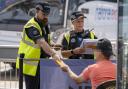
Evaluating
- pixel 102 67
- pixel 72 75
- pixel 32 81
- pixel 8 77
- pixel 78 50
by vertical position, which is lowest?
pixel 8 77

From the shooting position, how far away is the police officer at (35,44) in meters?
7.00

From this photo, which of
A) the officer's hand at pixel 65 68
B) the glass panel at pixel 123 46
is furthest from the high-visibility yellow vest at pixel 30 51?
the glass panel at pixel 123 46

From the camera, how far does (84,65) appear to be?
6.53 m

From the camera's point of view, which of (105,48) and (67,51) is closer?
(105,48)

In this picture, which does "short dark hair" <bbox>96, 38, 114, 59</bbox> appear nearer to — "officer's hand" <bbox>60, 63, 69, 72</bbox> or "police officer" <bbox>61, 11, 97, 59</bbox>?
"officer's hand" <bbox>60, 63, 69, 72</bbox>

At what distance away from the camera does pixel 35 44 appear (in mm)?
7156

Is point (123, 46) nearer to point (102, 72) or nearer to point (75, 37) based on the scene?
point (102, 72)

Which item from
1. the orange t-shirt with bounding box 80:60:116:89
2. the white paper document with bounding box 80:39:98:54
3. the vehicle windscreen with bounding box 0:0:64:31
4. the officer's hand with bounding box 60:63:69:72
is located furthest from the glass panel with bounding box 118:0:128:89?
the vehicle windscreen with bounding box 0:0:64:31

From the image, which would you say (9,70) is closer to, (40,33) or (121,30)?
(40,33)

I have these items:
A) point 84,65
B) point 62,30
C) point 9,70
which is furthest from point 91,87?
point 62,30

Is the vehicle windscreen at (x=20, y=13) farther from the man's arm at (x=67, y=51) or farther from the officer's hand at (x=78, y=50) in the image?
the officer's hand at (x=78, y=50)

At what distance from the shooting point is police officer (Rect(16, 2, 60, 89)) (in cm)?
700

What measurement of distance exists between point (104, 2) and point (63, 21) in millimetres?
1205

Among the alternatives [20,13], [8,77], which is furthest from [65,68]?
[20,13]
